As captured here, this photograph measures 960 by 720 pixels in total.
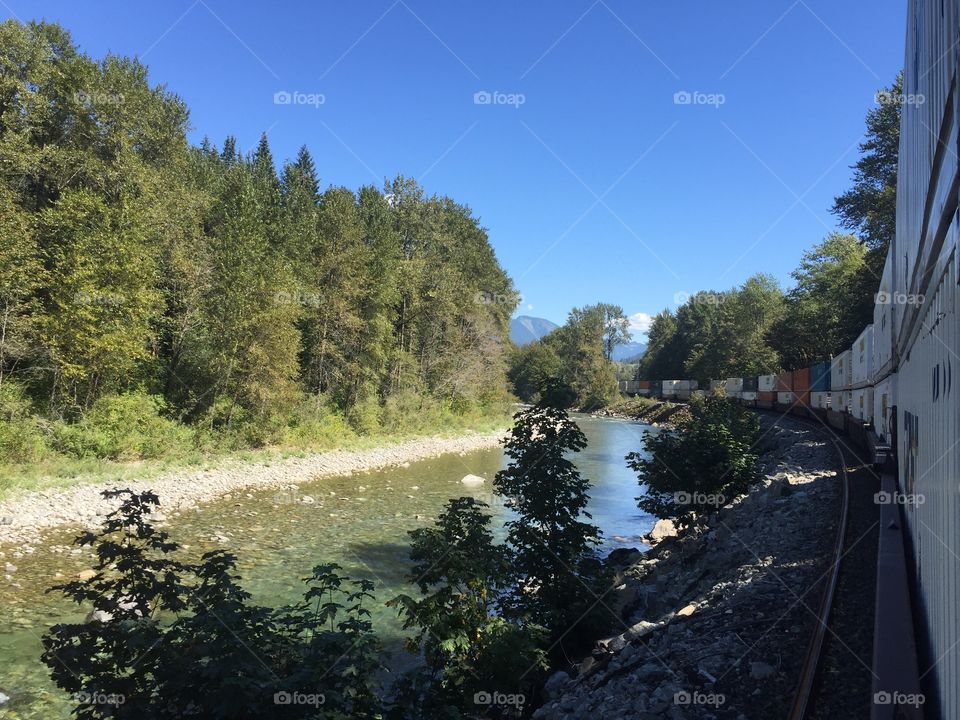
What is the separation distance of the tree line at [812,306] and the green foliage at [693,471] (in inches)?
476

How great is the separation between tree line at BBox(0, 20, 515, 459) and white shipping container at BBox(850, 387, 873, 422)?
23.6m

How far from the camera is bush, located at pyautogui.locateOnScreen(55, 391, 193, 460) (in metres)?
19.3

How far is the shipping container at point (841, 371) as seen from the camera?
25.2m

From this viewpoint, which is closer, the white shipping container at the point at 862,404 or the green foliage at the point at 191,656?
the green foliage at the point at 191,656

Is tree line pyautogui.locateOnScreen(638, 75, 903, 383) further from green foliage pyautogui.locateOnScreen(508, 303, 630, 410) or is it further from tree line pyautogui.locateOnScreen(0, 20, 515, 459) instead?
tree line pyautogui.locateOnScreen(0, 20, 515, 459)

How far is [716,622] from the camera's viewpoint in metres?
7.12

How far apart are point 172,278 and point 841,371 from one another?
30.9m

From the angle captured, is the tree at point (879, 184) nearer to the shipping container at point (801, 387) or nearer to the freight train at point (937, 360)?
the shipping container at point (801, 387)

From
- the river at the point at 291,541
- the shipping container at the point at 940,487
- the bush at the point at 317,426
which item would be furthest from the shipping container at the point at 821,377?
the shipping container at the point at 940,487

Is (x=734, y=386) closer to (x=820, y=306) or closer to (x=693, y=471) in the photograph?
(x=820, y=306)

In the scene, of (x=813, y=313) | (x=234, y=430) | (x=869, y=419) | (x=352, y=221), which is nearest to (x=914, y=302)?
(x=869, y=419)

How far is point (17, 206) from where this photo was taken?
60.6 feet

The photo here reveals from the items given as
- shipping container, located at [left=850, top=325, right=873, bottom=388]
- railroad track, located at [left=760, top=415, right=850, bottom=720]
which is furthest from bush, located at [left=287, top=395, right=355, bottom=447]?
railroad track, located at [left=760, top=415, right=850, bottom=720]

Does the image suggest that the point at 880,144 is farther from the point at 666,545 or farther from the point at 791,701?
the point at 791,701
